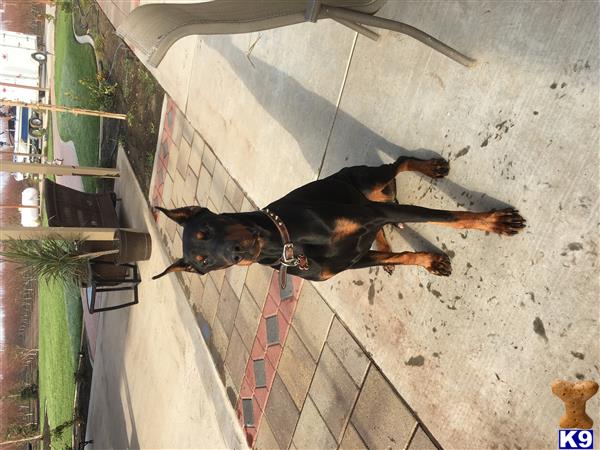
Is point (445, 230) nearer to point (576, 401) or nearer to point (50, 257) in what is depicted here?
point (576, 401)

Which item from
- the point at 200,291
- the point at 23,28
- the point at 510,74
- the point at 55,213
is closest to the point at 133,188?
the point at 55,213

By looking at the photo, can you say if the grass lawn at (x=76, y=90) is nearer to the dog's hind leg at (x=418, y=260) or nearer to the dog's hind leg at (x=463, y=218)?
the dog's hind leg at (x=418, y=260)

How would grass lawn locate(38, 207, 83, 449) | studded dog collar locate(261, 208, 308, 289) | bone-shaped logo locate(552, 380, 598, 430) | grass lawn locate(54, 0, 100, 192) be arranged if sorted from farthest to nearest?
grass lawn locate(38, 207, 83, 449), grass lawn locate(54, 0, 100, 192), studded dog collar locate(261, 208, 308, 289), bone-shaped logo locate(552, 380, 598, 430)

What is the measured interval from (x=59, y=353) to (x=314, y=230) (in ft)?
38.3

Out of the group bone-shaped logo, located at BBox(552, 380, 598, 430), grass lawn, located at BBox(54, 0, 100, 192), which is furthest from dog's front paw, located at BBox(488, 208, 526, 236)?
grass lawn, located at BBox(54, 0, 100, 192)

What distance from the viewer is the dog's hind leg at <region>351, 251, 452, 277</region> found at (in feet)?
9.36

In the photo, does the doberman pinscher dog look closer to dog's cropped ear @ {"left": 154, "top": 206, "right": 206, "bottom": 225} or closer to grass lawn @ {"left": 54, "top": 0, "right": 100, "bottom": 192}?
dog's cropped ear @ {"left": 154, "top": 206, "right": 206, "bottom": 225}

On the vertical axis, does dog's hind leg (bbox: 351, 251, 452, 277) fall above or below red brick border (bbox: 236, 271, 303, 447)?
above

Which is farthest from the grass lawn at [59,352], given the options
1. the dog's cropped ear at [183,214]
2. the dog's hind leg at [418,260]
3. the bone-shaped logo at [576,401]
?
the bone-shaped logo at [576,401]

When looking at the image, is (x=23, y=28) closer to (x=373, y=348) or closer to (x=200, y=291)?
(x=200, y=291)

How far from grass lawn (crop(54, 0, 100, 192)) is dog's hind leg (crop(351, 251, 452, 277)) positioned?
24.6ft

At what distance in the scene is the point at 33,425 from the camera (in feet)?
39.6

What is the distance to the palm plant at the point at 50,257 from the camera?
5.68 meters

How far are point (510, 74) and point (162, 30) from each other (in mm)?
1963
